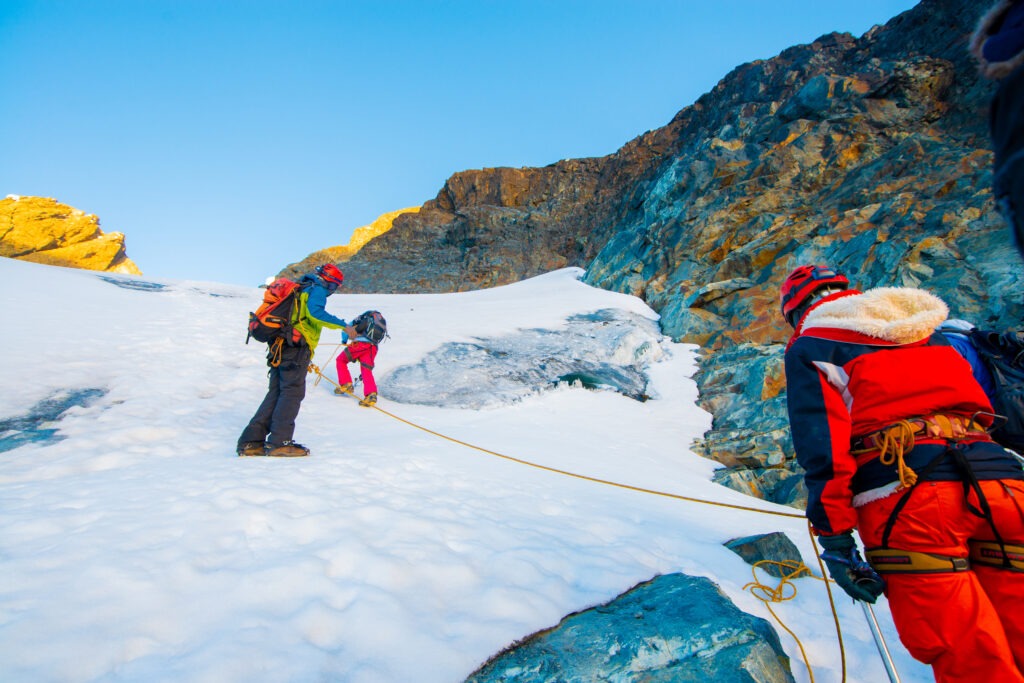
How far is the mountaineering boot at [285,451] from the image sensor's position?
14.1 ft

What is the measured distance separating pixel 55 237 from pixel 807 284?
71064 mm

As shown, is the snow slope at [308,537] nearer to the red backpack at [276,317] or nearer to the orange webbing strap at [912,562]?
the orange webbing strap at [912,562]

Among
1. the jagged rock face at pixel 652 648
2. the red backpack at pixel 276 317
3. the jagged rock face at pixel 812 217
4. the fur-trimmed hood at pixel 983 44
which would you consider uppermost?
the jagged rock face at pixel 812 217

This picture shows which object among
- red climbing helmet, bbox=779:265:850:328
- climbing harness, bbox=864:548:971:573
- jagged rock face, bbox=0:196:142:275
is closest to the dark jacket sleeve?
climbing harness, bbox=864:548:971:573

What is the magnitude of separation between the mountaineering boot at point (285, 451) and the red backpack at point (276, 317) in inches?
40.2

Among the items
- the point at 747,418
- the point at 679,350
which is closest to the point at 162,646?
the point at 747,418

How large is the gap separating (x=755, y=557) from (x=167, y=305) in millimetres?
10746

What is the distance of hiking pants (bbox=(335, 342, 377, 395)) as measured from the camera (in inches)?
285

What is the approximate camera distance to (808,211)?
1426 centimetres

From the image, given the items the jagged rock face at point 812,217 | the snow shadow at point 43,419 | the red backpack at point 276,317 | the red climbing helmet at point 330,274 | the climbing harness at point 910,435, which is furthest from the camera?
the jagged rock face at point 812,217

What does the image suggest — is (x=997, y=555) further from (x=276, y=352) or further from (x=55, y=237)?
(x=55, y=237)

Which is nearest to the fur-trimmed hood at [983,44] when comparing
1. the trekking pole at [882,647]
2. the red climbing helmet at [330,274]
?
the trekking pole at [882,647]

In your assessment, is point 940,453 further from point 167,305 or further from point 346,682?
point 167,305

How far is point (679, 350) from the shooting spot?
12.1 metres
